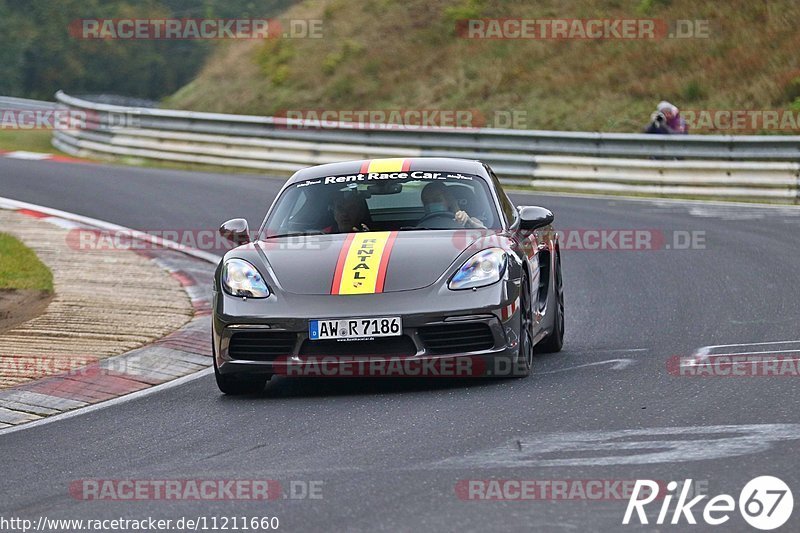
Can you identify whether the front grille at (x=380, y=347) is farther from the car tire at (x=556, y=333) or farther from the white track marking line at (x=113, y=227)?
the white track marking line at (x=113, y=227)

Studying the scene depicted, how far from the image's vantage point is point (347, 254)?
26.3 ft

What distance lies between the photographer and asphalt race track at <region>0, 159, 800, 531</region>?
520 cm

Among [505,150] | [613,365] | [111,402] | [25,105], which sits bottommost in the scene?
[111,402]

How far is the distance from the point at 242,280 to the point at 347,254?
0.62m

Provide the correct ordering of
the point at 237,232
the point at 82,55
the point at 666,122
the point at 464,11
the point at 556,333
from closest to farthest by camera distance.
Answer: the point at 237,232 → the point at 556,333 → the point at 666,122 → the point at 464,11 → the point at 82,55

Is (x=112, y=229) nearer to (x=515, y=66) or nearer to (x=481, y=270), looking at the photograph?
(x=481, y=270)

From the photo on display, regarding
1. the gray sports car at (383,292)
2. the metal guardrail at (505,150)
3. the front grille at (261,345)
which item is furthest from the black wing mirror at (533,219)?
the metal guardrail at (505,150)

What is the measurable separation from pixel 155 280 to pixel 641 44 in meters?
18.9

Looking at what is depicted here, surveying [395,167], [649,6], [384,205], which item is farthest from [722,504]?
[649,6]

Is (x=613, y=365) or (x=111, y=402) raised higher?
(x=613, y=365)

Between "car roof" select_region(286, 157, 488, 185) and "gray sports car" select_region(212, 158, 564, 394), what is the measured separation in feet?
0.76

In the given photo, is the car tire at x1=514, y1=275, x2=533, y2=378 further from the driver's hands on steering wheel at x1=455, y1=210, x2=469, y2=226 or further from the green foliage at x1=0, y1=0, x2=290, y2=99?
the green foliage at x1=0, y1=0, x2=290, y2=99

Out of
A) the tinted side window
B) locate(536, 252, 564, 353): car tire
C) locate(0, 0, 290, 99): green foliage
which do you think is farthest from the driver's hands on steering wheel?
locate(0, 0, 290, 99): green foliage

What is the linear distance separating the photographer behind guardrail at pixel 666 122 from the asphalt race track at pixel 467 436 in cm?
1113
